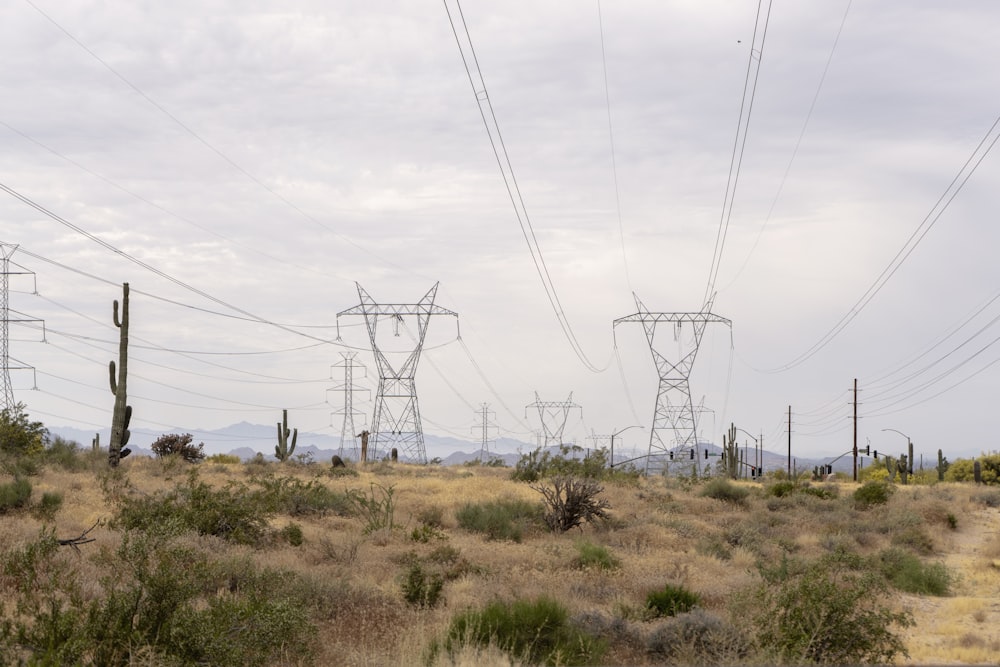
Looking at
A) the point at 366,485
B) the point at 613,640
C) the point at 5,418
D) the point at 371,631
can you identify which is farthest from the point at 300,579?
the point at 5,418

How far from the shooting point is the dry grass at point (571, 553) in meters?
13.8

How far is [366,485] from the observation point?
38.7 meters

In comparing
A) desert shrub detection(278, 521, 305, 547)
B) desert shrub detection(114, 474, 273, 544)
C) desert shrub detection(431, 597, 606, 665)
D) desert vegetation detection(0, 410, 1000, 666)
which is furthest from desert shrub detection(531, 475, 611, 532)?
desert shrub detection(431, 597, 606, 665)

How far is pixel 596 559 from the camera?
67.6 ft

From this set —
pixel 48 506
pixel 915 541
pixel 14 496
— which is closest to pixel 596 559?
pixel 915 541

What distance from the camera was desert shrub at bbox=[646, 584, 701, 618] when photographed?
1547 centimetres

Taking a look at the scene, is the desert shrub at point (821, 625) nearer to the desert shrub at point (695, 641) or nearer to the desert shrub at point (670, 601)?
the desert shrub at point (695, 641)

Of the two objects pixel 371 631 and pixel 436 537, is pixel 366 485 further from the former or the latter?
pixel 371 631

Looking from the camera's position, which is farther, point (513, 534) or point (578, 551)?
point (513, 534)

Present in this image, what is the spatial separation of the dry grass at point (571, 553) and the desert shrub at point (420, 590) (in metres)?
0.24

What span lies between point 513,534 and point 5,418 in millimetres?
27865

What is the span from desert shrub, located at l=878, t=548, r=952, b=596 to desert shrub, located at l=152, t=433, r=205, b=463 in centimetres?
4518

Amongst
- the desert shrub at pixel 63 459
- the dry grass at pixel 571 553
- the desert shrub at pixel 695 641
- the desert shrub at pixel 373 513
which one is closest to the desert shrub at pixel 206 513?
the dry grass at pixel 571 553

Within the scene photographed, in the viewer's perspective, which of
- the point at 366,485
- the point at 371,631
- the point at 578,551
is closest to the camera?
the point at 371,631
